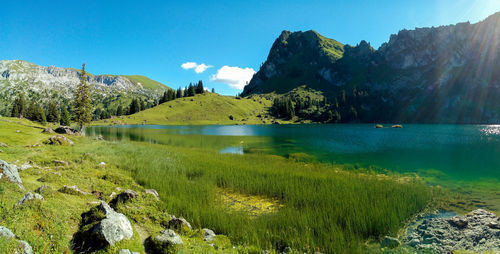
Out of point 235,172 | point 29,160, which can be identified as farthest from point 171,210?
point 29,160

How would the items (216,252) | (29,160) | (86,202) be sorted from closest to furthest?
(216,252)
(86,202)
(29,160)

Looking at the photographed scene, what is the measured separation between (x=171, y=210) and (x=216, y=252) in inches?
249

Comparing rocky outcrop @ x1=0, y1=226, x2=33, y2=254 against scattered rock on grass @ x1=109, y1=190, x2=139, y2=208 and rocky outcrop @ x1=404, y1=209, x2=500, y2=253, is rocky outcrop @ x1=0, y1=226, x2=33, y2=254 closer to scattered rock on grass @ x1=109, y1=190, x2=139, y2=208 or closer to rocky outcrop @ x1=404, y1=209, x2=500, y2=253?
scattered rock on grass @ x1=109, y1=190, x2=139, y2=208

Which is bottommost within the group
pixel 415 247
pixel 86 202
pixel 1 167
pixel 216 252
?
pixel 415 247

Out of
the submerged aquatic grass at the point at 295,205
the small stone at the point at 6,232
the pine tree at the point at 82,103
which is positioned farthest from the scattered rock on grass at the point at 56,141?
the pine tree at the point at 82,103

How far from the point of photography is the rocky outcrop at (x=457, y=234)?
11.1 meters

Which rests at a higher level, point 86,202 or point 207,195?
point 86,202

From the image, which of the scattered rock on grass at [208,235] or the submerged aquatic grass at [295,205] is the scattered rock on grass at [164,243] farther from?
the submerged aquatic grass at [295,205]

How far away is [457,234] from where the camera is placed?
40.1ft

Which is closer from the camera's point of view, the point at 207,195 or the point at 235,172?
the point at 207,195

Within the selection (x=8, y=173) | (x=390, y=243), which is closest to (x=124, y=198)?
(x=8, y=173)

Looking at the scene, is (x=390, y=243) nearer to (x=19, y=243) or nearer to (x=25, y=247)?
(x=25, y=247)

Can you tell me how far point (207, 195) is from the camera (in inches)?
697

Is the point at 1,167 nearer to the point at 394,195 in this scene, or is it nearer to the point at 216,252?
the point at 216,252
